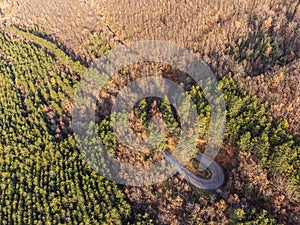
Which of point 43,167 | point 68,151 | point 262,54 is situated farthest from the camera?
point 262,54

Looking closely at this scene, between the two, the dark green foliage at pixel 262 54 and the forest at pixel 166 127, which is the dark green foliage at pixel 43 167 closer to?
the forest at pixel 166 127

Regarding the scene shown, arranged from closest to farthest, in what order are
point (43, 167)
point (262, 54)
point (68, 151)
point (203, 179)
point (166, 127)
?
point (203, 179)
point (43, 167)
point (68, 151)
point (166, 127)
point (262, 54)

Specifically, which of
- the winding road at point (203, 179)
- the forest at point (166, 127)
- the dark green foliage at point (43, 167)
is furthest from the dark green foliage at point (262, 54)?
the dark green foliage at point (43, 167)

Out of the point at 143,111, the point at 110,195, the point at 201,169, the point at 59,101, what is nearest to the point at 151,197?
the point at 110,195

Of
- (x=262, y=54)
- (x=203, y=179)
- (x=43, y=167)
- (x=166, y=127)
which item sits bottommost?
(x=203, y=179)

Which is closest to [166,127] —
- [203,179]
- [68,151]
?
[203,179]

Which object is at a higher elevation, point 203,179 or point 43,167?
point 43,167

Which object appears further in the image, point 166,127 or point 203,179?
point 166,127

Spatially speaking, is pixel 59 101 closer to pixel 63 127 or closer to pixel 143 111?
pixel 63 127

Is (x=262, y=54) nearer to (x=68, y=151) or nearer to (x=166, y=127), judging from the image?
(x=166, y=127)
